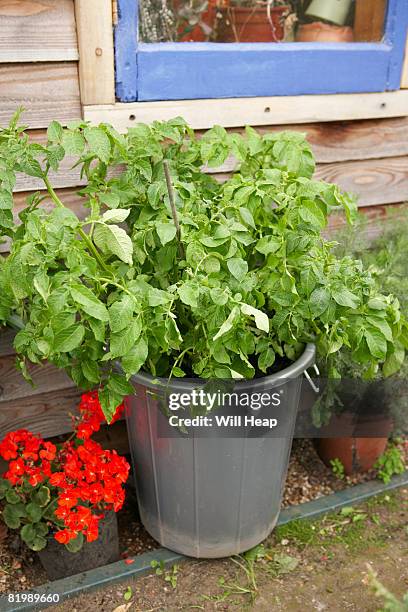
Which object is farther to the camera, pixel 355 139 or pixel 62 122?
pixel 355 139

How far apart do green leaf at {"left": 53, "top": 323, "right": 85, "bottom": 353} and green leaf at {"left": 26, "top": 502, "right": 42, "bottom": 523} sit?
72cm

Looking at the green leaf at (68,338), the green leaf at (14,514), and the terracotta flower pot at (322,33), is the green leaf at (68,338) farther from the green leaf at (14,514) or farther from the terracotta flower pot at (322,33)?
the terracotta flower pot at (322,33)

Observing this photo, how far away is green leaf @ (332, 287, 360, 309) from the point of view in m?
1.38

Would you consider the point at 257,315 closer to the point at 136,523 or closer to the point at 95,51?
the point at 95,51

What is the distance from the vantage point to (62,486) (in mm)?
1728

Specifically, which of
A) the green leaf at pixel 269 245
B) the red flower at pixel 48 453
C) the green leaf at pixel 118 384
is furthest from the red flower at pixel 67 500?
the green leaf at pixel 269 245

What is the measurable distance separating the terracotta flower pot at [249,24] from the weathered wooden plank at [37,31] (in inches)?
19.4

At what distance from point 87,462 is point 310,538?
0.83m

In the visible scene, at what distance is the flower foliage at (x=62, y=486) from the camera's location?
173cm

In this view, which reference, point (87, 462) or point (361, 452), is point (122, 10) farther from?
point (361, 452)

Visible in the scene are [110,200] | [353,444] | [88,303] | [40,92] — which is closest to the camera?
[88,303]

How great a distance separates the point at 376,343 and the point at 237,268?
0.35 meters

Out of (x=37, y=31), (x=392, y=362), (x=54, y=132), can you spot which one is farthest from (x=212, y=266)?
(x=37, y=31)

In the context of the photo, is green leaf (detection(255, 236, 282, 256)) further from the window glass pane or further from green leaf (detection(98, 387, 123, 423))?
the window glass pane
